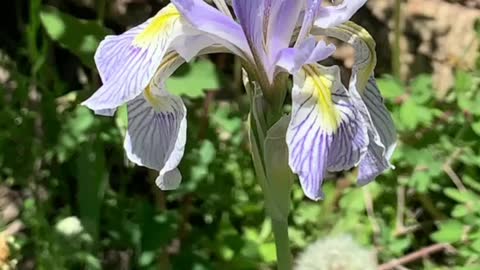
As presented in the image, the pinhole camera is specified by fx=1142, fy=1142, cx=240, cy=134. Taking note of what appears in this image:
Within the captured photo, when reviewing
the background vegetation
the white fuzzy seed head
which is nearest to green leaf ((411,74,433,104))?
the background vegetation

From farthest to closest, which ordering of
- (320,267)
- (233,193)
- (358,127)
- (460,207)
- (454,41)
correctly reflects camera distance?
(454,41) < (233,193) < (460,207) < (320,267) < (358,127)

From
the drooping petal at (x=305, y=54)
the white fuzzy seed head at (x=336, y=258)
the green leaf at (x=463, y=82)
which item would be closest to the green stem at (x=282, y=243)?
the white fuzzy seed head at (x=336, y=258)

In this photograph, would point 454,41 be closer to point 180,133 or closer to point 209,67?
point 209,67

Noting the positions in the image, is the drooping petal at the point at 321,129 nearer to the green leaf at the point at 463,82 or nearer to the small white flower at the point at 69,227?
the small white flower at the point at 69,227

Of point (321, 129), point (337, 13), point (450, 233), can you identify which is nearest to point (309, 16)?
point (337, 13)

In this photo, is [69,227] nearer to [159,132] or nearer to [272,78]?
[159,132]

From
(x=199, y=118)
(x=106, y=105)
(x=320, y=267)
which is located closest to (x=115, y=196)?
(x=199, y=118)
